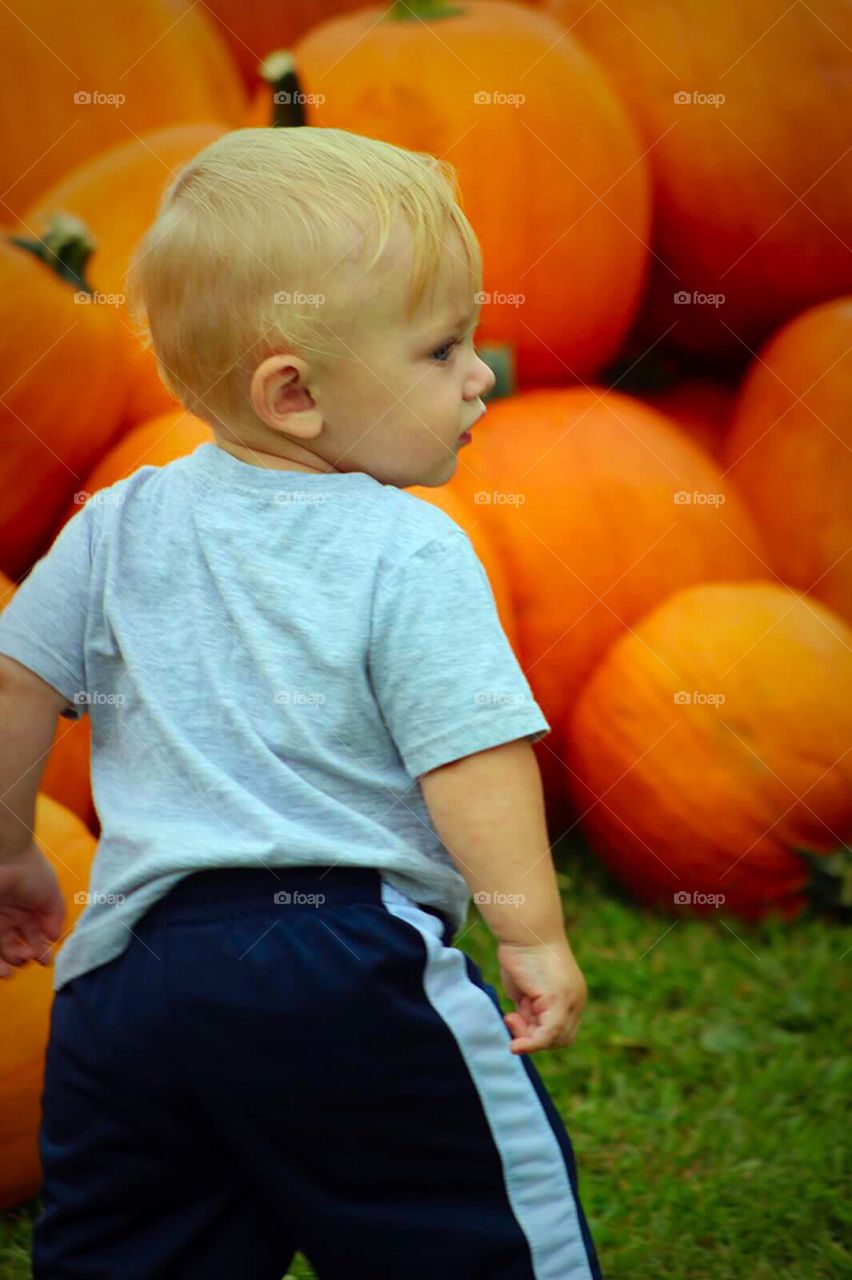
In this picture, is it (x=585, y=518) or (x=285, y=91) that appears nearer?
(x=285, y=91)

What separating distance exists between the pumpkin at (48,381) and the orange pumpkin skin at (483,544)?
1.54 feet

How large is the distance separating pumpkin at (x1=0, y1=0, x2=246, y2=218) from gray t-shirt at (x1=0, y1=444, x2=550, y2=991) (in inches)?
44.6

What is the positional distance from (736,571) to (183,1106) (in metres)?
1.42

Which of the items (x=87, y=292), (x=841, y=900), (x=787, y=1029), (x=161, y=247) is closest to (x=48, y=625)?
(x=161, y=247)

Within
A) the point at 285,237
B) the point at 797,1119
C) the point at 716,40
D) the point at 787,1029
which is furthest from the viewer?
the point at 716,40

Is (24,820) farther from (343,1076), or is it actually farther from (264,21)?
(264,21)

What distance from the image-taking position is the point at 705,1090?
6.01 feet

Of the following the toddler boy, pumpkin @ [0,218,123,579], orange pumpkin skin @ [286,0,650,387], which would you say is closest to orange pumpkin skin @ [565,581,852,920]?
orange pumpkin skin @ [286,0,650,387]

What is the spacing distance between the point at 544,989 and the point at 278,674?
0.31 meters

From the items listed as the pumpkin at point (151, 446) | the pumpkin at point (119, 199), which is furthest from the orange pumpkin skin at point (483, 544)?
the pumpkin at point (119, 199)

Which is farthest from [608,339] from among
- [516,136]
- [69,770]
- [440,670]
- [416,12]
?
[440,670]

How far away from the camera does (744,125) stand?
2.17 metres

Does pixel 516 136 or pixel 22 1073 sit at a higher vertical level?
pixel 516 136

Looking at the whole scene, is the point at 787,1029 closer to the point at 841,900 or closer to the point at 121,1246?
the point at 841,900
